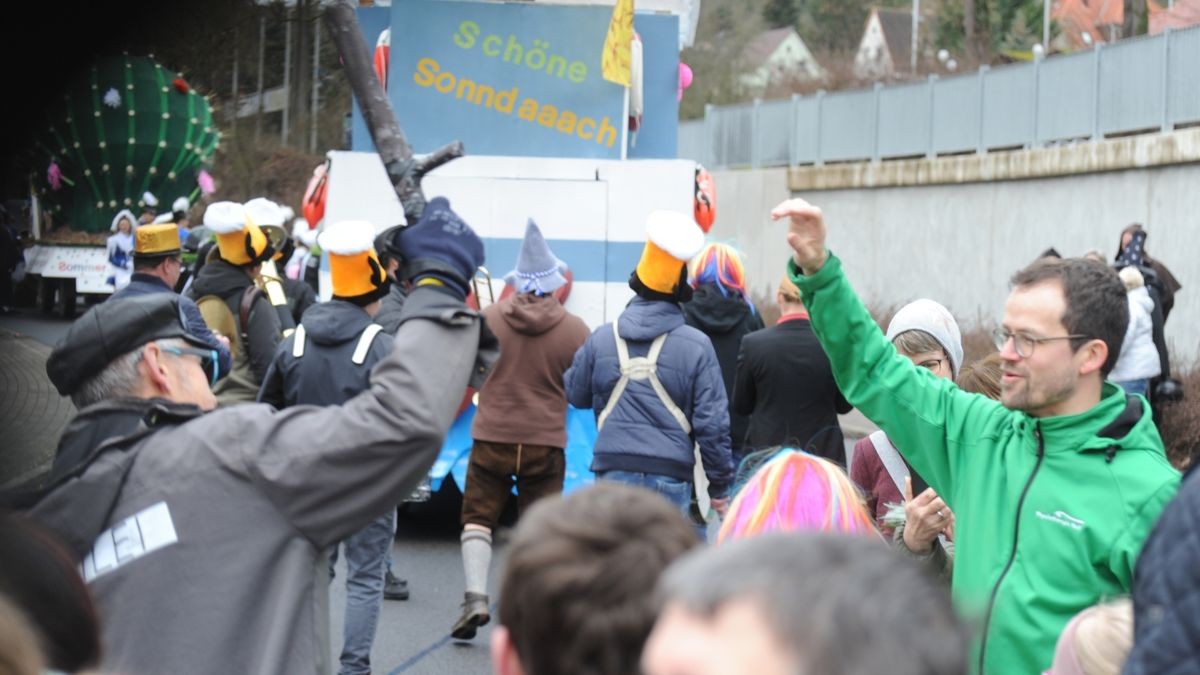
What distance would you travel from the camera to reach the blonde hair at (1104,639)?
8.57 ft

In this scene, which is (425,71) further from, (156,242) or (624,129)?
(156,242)

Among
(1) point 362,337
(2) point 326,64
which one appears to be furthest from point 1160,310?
(2) point 326,64

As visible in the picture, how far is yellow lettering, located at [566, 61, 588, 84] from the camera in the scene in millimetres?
10555

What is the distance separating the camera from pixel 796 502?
2736mm

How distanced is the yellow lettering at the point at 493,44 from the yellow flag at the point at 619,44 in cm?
74

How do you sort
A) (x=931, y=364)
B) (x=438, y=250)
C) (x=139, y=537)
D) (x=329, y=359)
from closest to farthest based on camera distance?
(x=139, y=537) < (x=438, y=250) < (x=931, y=364) < (x=329, y=359)

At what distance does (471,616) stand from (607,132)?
4.25 metres

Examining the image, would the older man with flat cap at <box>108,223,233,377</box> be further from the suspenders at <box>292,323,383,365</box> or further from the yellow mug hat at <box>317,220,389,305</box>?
the yellow mug hat at <box>317,220,389,305</box>

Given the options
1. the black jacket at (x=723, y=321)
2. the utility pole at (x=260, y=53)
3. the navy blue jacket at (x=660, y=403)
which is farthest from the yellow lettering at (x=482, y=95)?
the navy blue jacket at (x=660, y=403)

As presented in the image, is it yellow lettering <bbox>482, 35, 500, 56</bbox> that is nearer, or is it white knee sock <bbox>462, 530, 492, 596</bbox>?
white knee sock <bbox>462, 530, 492, 596</bbox>

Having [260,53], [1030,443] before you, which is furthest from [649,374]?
[1030,443]

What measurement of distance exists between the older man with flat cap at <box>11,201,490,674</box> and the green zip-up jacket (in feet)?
3.54

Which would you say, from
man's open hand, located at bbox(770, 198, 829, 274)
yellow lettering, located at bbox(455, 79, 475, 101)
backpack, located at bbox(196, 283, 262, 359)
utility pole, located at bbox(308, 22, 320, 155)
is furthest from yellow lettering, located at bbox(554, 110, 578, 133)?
man's open hand, located at bbox(770, 198, 829, 274)

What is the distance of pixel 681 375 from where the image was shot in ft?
22.4
